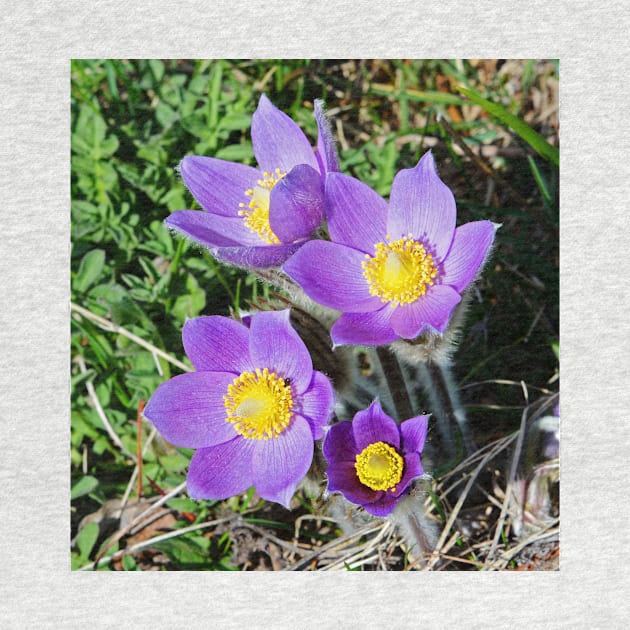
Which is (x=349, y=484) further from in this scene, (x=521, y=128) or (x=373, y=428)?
(x=521, y=128)

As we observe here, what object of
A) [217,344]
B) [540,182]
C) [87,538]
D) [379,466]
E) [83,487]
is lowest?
[87,538]

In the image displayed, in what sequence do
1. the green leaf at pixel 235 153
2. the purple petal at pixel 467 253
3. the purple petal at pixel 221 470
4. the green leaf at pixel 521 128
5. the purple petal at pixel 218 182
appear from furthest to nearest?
the green leaf at pixel 235 153 < the green leaf at pixel 521 128 < the purple petal at pixel 218 182 < the purple petal at pixel 221 470 < the purple petal at pixel 467 253

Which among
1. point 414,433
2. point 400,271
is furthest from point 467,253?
point 414,433

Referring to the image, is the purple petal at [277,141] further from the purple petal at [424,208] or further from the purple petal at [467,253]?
the purple petal at [467,253]

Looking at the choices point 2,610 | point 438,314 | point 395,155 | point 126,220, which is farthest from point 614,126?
point 2,610

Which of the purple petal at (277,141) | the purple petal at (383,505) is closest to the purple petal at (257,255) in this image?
the purple petal at (277,141)

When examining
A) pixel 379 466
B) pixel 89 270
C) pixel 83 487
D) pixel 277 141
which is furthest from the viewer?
pixel 89 270
